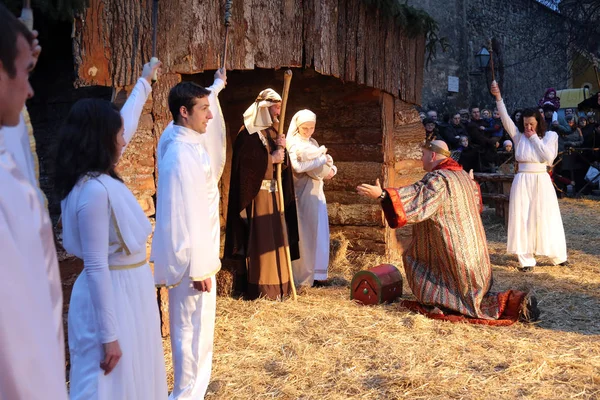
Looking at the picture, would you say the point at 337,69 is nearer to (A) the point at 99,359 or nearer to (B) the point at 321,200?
(B) the point at 321,200

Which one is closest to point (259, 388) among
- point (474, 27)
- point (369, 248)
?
point (369, 248)

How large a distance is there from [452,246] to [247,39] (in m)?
2.46

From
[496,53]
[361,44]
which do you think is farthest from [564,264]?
[496,53]

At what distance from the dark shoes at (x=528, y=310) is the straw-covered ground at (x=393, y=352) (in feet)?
0.32

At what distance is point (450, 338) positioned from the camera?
5070mm

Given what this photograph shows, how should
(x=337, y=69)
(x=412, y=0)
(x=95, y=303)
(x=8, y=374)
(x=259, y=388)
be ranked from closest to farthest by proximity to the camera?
(x=8, y=374), (x=95, y=303), (x=259, y=388), (x=337, y=69), (x=412, y=0)

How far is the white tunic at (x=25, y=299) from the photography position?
3.99ft

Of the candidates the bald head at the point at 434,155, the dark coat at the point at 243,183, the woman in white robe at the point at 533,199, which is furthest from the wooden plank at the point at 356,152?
the bald head at the point at 434,155

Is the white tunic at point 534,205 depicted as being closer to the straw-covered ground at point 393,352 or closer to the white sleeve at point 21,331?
the straw-covered ground at point 393,352

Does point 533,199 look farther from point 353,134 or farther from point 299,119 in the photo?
point 299,119

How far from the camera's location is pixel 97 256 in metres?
2.40

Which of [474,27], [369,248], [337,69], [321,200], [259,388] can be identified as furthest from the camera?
[474,27]

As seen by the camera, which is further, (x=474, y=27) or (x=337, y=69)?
(x=474, y=27)

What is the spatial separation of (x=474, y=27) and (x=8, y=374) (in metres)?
24.2
